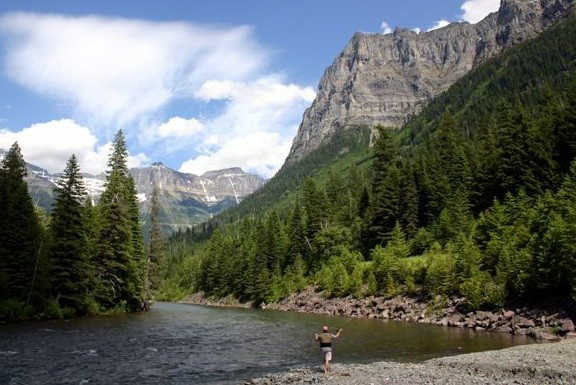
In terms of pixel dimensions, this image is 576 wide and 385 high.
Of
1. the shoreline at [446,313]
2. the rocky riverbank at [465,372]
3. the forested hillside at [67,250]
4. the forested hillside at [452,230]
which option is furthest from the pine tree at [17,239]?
the forested hillside at [452,230]

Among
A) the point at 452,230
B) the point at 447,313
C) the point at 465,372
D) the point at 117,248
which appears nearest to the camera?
the point at 465,372

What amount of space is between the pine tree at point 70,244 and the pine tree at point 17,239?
A: 256cm

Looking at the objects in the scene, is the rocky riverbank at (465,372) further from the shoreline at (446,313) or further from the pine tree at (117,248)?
the pine tree at (117,248)

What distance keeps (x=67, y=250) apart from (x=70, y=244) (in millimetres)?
1052

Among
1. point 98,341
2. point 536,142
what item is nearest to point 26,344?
point 98,341

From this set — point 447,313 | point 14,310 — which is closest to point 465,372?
point 447,313

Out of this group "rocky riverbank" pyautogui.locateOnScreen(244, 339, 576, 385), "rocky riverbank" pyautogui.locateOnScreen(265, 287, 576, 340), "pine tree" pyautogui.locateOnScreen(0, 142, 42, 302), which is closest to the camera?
"rocky riverbank" pyautogui.locateOnScreen(244, 339, 576, 385)

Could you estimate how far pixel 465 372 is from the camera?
76.6 ft

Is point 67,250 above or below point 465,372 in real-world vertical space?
above

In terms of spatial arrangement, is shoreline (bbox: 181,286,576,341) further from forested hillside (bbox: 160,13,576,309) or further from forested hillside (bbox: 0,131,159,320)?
forested hillside (bbox: 0,131,159,320)

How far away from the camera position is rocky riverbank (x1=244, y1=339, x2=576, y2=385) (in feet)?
68.9

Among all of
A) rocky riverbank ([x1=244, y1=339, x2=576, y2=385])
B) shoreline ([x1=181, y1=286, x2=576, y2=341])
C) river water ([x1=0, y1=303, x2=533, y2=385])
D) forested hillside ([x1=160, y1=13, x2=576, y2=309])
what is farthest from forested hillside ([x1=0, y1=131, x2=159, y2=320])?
rocky riverbank ([x1=244, y1=339, x2=576, y2=385])

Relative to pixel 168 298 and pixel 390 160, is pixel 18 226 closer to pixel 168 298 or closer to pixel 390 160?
pixel 390 160

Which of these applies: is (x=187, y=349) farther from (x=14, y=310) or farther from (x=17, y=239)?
(x=17, y=239)
